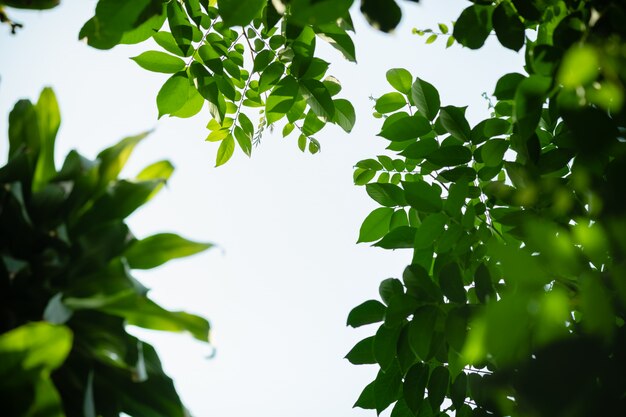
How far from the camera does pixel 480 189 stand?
63.4 inches

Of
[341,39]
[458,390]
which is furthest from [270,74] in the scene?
[458,390]

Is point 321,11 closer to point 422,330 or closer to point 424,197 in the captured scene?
point 424,197

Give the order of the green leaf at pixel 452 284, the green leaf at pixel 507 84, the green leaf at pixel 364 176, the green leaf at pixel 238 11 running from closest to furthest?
the green leaf at pixel 238 11
the green leaf at pixel 452 284
the green leaf at pixel 507 84
the green leaf at pixel 364 176

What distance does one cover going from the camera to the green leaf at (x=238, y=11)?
43.6 inches

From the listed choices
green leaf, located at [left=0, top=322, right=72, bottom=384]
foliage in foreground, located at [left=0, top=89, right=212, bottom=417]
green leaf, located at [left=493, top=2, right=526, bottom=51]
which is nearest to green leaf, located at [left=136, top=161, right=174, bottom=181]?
foliage in foreground, located at [left=0, top=89, right=212, bottom=417]

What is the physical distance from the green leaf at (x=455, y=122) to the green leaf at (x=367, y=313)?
1.95ft

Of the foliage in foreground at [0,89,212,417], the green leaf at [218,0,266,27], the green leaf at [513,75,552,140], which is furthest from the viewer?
the green leaf at [218,0,266,27]

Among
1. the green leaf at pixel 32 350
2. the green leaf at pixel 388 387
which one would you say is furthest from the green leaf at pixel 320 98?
the green leaf at pixel 32 350

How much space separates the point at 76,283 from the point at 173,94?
1017 millimetres

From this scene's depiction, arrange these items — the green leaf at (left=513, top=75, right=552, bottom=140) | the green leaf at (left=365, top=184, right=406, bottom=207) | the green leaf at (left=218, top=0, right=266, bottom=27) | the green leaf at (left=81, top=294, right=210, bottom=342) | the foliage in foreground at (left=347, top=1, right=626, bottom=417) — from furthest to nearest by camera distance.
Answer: the green leaf at (left=365, top=184, right=406, bottom=207), the green leaf at (left=218, top=0, right=266, bottom=27), the green leaf at (left=513, top=75, right=552, bottom=140), the green leaf at (left=81, top=294, right=210, bottom=342), the foliage in foreground at (left=347, top=1, right=626, bottom=417)

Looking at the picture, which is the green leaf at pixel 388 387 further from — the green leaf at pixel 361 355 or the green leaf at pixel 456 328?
the green leaf at pixel 456 328

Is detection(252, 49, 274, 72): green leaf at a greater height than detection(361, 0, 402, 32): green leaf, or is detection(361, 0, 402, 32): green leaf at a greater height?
detection(252, 49, 274, 72): green leaf

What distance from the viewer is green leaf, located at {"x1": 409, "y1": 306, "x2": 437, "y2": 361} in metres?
1.23

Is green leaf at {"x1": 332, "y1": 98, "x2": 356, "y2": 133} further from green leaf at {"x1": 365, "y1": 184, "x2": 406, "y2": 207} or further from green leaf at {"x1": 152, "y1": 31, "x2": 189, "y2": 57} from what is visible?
green leaf at {"x1": 152, "y1": 31, "x2": 189, "y2": 57}
